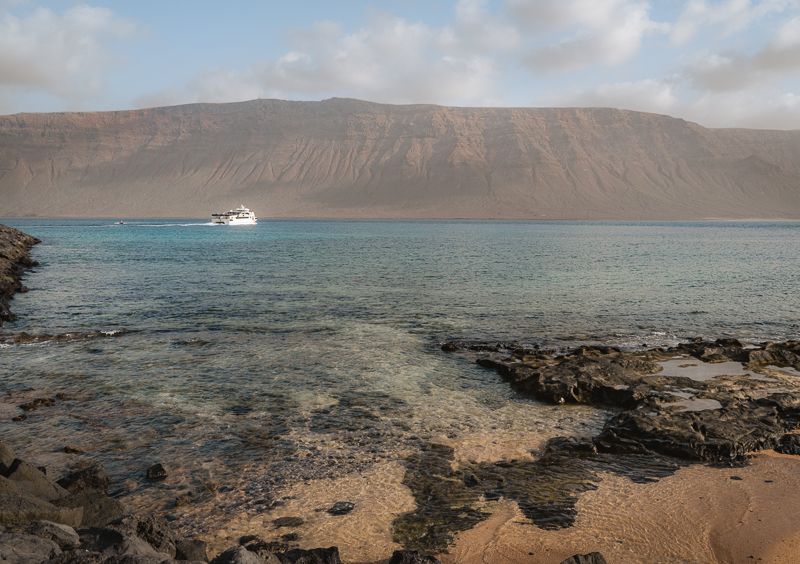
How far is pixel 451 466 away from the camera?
317 inches

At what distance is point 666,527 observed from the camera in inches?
257

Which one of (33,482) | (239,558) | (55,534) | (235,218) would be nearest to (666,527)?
(239,558)

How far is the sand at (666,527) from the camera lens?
19.8ft

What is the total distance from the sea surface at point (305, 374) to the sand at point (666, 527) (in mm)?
1273

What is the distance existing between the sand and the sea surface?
1.27m

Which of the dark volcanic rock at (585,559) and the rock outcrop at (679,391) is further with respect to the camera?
the rock outcrop at (679,391)

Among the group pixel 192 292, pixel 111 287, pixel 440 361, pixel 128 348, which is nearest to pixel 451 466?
pixel 440 361

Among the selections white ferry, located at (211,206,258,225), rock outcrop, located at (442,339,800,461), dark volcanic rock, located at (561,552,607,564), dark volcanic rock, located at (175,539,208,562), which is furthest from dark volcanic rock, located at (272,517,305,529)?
white ferry, located at (211,206,258,225)

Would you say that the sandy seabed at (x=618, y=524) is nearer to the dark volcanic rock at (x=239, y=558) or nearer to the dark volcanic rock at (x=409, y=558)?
the dark volcanic rock at (x=409, y=558)

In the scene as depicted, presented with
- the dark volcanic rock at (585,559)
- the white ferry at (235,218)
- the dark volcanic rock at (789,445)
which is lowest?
the dark volcanic rock at (789,445)

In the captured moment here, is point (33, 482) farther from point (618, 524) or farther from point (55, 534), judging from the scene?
point (618, 524)

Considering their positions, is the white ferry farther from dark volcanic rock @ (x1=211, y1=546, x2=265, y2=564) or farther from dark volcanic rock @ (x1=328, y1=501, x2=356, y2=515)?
dark volcanic rock @ (x1=211, y1=546, x2=265, y2=564)

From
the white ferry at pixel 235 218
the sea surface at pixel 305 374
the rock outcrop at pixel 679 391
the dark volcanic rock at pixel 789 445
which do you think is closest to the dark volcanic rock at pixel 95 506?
the sea surface at pixel 305 374

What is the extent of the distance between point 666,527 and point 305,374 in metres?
8.21
